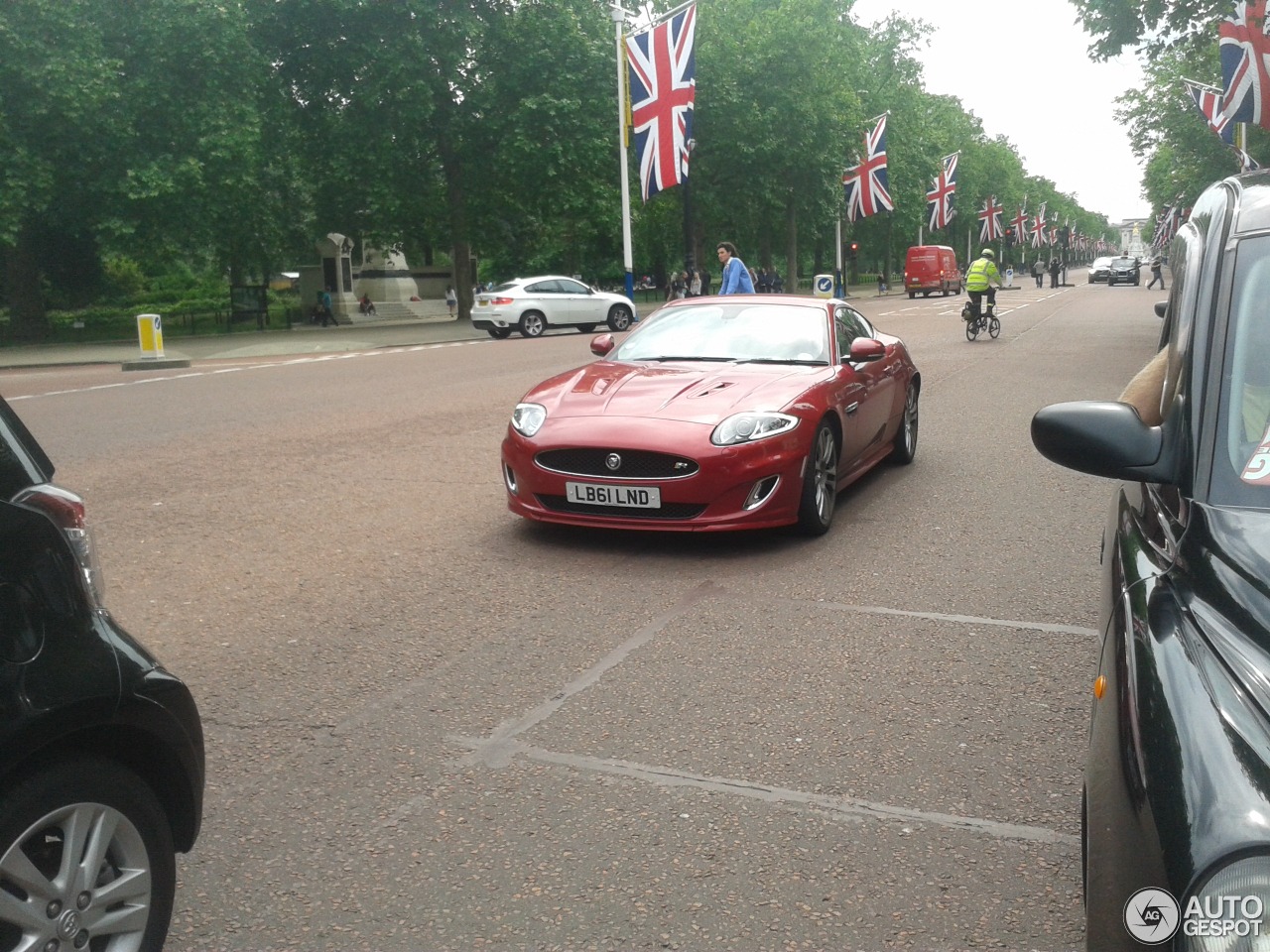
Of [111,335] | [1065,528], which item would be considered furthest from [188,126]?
[1065,528]

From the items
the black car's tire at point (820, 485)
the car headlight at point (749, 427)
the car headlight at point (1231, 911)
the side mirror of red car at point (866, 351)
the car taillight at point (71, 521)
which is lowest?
the black car's tire at point (820, 485)

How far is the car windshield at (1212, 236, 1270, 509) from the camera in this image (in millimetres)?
2678

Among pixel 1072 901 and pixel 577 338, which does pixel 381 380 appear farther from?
Result: pixel 1072 901

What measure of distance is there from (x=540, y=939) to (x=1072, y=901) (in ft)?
4.24

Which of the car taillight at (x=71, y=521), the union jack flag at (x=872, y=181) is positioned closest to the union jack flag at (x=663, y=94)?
the union jack flag at (x=872, y=181)

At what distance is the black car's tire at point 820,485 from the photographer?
7.42 metres

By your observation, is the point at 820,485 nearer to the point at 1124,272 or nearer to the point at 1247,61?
the point at 1247,61

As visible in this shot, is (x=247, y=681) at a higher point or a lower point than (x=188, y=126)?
lower

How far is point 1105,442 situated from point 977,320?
24.3 m

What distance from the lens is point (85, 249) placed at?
48.0m

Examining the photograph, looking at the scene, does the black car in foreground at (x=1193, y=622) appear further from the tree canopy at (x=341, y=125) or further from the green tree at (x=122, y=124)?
the green tree at (x=122, y=124)

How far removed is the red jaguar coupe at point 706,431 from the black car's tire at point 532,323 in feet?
85.8

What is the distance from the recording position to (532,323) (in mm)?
34906

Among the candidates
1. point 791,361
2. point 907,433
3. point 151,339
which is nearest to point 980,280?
point 907,433
